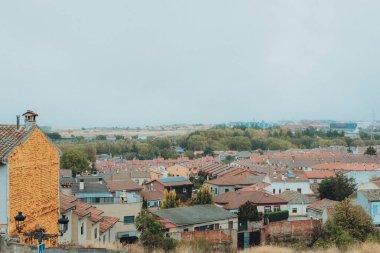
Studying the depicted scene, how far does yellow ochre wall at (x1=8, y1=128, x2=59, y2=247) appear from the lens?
44.9 ft

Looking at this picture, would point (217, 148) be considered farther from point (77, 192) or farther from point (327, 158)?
point (77, 192)

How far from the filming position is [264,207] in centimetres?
3706

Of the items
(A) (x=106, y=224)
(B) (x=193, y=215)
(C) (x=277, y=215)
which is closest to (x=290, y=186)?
(C) (x=277, y=215)

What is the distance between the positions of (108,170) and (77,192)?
117 ft

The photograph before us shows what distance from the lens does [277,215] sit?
3519 centimetres

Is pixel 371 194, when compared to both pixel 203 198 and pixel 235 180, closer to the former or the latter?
pixel 203 198

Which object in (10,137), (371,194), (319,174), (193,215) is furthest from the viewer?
(319,174)

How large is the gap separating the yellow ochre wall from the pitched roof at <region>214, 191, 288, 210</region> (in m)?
21.2

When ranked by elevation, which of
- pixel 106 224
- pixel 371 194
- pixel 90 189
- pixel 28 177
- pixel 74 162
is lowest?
pixel 74 162

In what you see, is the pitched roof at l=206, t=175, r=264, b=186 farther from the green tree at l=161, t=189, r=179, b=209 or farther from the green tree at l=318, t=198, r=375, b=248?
the green tree at l=318, t=198, r=375, b=248

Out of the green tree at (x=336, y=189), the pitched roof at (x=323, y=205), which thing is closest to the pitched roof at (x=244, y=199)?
the pitched roof at (x=323, y=205)

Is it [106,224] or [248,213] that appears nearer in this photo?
[106,224]

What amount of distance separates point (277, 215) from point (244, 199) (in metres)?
2.97

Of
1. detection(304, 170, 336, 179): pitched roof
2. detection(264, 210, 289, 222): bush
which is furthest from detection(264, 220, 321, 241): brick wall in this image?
detection(304, 170, 336, 179): pitched roof
